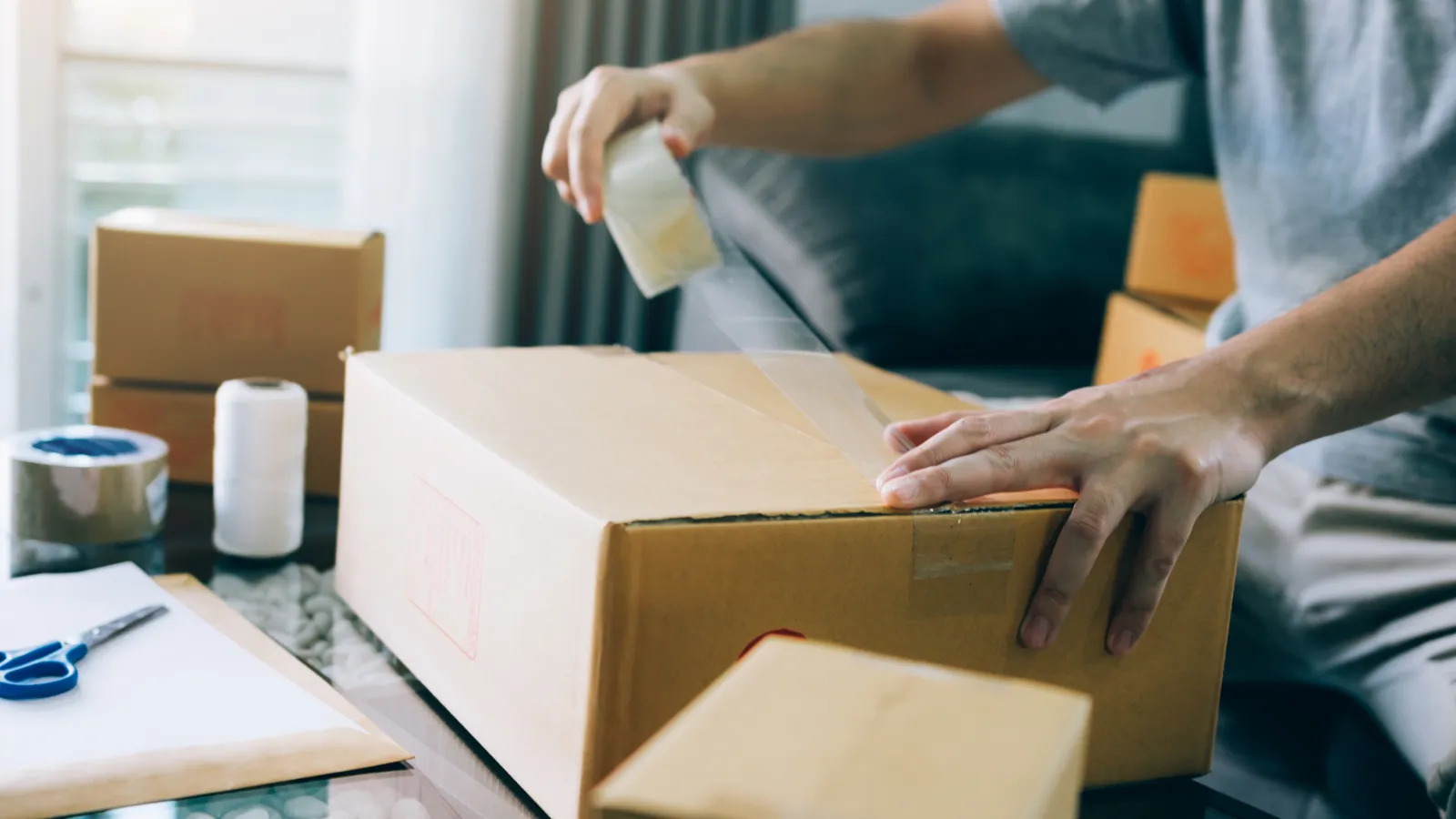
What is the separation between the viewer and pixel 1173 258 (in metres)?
1.91

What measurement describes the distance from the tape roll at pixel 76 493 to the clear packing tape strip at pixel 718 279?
39cm

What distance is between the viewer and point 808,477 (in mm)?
663

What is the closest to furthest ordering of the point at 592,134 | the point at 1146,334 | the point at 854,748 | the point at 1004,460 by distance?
the point at 854,748 → the point at 1004,460 → the point at 592,134 → the point at 1146,334

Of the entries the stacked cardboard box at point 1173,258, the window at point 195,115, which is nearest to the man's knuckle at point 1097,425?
the stacked cardboard box at point 1173,258

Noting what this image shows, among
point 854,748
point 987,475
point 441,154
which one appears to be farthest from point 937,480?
point 441,154

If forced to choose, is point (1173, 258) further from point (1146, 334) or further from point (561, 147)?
point (561, 147)

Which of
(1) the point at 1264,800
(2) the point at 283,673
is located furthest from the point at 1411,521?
(2) the point at 283,673

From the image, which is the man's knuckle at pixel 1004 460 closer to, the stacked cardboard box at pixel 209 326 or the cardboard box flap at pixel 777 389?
the cardboard box flap at pixel 777 389

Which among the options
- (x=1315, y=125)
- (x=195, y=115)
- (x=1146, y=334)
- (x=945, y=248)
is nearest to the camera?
(x=1315, y=125)

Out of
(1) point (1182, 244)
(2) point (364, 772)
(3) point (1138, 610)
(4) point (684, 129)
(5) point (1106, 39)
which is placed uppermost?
(5) point (1106, 39)

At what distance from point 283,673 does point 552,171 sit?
405 millimetres

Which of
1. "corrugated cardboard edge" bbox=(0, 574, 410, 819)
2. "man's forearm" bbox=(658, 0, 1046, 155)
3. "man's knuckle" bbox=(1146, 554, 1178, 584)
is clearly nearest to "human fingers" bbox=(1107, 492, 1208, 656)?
"man's knuckle" bbox=(1146, 554, 1178, 584)

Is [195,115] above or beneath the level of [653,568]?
above

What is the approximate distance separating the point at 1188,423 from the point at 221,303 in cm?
77
